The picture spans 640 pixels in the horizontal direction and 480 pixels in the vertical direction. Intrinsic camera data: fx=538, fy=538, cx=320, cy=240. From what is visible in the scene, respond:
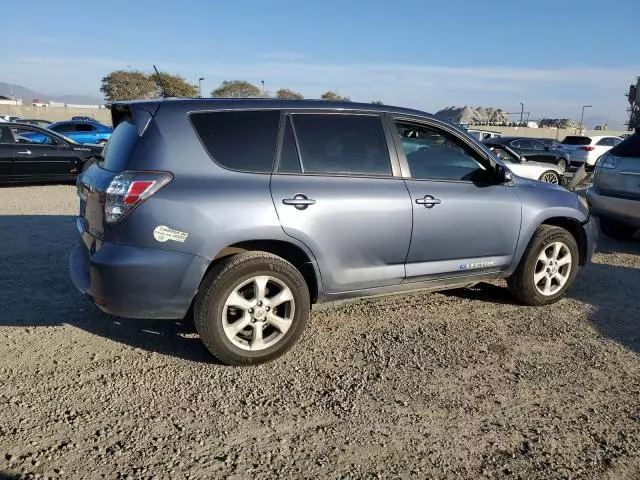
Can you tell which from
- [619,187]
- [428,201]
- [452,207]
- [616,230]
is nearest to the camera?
[428,201]

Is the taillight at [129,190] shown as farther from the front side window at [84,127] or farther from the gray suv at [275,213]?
the front side window at [84,127]

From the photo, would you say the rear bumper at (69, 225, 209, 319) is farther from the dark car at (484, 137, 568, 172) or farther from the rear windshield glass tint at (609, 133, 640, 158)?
the dark car at (484, 137, 568, 172)

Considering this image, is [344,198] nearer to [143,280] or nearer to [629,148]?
[143,280]

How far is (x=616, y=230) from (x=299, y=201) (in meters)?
5.91

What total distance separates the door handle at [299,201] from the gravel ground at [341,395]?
41.9 inches

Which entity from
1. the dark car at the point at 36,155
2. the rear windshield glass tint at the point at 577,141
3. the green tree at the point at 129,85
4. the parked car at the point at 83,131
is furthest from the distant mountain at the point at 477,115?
the dark car at the point at 36,155

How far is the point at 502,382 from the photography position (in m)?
3.42

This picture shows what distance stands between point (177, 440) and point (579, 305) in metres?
3.79

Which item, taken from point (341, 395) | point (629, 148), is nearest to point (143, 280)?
point (341, 395)

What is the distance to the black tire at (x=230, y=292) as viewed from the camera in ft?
11.1

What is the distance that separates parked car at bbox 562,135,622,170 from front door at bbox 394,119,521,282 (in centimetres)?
2013

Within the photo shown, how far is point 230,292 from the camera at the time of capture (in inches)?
135

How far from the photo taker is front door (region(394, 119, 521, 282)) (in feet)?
13.4

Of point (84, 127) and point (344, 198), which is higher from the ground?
point (344, 198)
